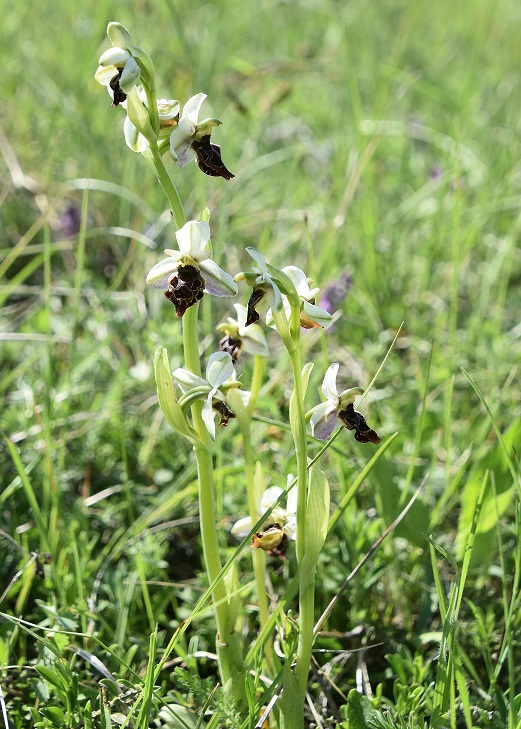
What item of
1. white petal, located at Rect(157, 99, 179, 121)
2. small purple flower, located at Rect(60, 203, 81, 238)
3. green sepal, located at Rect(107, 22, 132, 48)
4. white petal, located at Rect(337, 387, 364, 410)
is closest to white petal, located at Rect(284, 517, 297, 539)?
white petal, located at Rect(337, 387, 364, 410)

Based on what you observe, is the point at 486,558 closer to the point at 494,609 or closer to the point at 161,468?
the point at 494,609

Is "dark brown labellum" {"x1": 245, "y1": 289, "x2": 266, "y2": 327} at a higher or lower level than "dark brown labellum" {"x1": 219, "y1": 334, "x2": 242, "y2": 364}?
higher

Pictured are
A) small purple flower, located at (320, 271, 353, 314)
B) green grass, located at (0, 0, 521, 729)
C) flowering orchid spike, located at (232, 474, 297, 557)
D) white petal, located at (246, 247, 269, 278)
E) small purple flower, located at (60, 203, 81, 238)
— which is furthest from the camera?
small purple flower, located at (60, 203, 81, 238)

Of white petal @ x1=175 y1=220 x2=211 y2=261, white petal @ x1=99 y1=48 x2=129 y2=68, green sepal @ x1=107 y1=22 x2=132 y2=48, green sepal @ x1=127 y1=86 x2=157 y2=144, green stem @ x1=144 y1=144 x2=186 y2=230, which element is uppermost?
green sepal @ x1=107 y1=22 x2=132 y2=48

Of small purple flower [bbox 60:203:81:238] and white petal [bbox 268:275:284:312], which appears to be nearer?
white petal [bbox 268:275:284:312]

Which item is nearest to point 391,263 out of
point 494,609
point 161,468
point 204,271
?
point 161,468

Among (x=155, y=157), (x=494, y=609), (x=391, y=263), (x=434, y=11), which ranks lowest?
(x=494, y=609)

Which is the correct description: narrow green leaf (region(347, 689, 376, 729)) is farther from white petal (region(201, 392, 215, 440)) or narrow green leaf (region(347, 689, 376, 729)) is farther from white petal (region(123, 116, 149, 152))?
white petal (region(123, 116, 149, 152))

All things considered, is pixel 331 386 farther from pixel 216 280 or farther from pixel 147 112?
pixel 147 112
